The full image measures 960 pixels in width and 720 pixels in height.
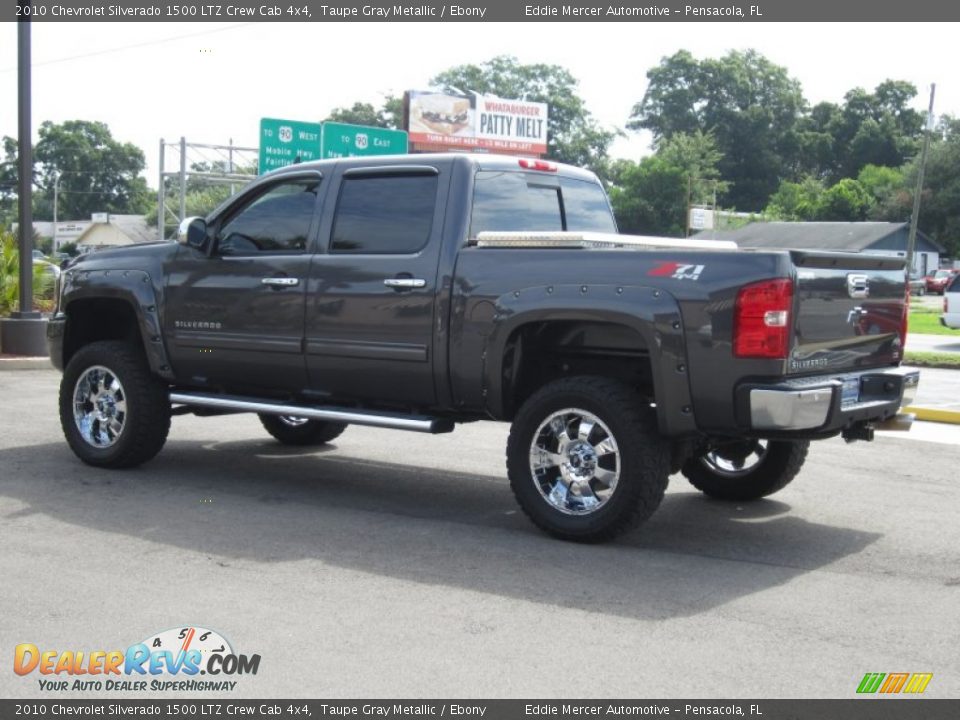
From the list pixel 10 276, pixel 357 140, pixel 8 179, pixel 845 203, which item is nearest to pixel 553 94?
pixel 845 203

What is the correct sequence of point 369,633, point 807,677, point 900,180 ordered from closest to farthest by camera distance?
point 807,677, point 369,633, point 900,180

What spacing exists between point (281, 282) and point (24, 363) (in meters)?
8.80

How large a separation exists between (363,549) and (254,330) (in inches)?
80.1

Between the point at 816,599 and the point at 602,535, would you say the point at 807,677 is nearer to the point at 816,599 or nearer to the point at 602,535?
the point at 816,599

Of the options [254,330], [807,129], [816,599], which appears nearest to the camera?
[816,599]

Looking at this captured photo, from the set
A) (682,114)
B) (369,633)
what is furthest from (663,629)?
(682,114)

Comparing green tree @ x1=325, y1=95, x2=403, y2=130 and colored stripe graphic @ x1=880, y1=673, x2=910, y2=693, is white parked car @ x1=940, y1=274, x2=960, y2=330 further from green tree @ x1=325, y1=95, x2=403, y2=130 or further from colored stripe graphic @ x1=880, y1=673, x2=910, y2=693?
green tree @ x1=325, y1=95, x2=403, y2=130

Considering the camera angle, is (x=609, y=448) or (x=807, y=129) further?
(x=807, y=129)

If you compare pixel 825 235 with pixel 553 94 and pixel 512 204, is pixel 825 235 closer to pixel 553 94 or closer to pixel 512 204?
pixel 553 94

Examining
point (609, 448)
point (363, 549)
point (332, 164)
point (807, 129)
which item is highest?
point (807, 129)

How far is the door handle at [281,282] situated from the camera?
297 inches

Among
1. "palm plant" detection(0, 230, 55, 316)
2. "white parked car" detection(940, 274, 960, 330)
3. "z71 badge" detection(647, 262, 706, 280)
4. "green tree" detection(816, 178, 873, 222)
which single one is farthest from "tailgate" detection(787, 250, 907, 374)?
"green tree" detection(816, 178, 873, 222)

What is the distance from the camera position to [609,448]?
20.8 feet

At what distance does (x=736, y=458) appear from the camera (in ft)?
24.8
